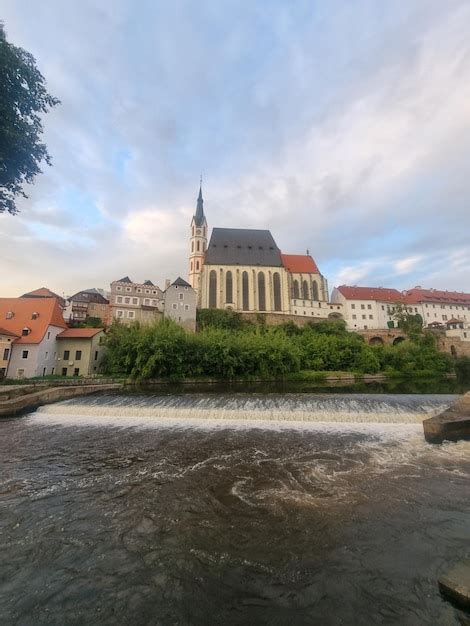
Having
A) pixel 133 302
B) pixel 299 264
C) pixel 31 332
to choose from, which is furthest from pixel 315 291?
pixel 31 332

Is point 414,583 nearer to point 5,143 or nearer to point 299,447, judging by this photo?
point 299,447

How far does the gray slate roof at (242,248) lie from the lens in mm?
64062

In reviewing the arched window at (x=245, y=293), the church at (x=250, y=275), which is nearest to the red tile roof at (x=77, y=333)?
the church at (x=250, y=275)

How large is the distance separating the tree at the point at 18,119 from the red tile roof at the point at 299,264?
5709 cm

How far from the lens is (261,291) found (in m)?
62.2

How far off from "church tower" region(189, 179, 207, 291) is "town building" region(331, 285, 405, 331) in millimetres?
30652

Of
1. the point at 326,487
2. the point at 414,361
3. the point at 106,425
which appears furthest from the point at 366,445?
the point at 414,361

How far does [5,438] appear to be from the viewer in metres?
10.9

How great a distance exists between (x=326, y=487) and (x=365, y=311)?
199ft

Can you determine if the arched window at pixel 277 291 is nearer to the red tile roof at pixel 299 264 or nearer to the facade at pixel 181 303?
the red tile roof at pixel 299 264

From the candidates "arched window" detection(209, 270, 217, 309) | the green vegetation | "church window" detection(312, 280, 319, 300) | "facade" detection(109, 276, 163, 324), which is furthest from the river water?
"church window" detection(312, 280, 319, 300)

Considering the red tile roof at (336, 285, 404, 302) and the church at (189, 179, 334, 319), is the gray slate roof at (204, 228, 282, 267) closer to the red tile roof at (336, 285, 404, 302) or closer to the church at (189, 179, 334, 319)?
the church at (189, 179, 334, 319)

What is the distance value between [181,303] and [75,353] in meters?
22.1

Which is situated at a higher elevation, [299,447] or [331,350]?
[331,350]
